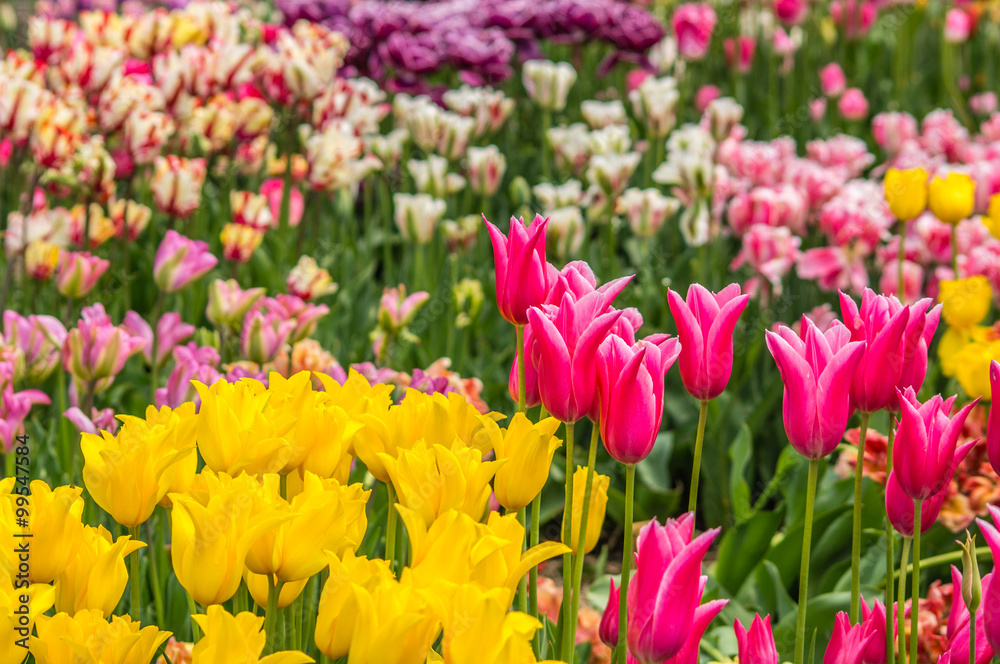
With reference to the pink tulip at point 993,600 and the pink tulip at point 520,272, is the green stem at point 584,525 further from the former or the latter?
the pink tulip at point 993,600

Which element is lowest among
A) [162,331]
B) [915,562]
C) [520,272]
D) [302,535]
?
[162,331]

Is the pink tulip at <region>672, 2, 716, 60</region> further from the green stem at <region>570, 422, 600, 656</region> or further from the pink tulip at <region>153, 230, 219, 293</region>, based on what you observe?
the green stem at <region>570, 422, 600, 656</region>

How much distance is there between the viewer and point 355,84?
10.4ft

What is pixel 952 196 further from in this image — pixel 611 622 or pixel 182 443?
pixel 182 443

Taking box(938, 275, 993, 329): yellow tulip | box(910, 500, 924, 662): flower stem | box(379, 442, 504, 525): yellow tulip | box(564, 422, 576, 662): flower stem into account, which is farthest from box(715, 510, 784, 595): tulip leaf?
box(379, 442, 504, 525): yellow tulip

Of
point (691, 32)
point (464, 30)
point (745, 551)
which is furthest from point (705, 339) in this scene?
point (691, 32)

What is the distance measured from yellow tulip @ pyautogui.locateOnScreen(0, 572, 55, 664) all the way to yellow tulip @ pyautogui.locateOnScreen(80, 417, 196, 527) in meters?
0.10

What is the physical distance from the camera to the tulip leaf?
1766mm

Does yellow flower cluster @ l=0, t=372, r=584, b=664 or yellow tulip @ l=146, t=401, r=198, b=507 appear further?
yellow tulip @ l=146, t=401, r=198, b=507

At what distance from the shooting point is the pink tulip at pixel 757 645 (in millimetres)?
807

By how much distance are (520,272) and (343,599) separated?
0.34 metres

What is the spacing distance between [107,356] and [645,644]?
1.02 m

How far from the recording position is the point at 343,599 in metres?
0.66

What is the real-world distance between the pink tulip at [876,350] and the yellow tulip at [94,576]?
59 centimetres
